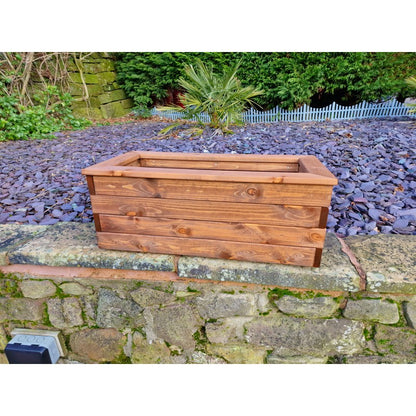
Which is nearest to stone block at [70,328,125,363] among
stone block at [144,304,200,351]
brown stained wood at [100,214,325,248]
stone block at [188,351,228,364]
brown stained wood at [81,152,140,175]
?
stone block at [144,304,200,351]

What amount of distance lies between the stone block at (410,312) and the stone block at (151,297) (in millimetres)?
1014

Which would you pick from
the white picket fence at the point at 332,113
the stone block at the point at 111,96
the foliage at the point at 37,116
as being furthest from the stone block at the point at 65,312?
the stone block at the point at 111,96

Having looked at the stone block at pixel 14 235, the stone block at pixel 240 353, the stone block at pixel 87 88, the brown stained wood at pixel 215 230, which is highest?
the stone block at pixel 87 88

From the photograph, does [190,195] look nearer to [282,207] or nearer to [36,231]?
[282,207]

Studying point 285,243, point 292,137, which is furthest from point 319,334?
point 292,137

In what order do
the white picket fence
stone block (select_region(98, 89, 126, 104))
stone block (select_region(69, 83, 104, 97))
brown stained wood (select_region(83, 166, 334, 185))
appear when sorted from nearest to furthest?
brown stained wood (select_region(83, 166, 334, 185)), the white picket fence, stone block (select_region(69, 83, 104, 97)), stone block (select_region(98, 89, 126, 104))

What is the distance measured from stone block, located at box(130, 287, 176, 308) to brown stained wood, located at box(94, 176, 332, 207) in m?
0.48

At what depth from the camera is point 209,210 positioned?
1.12 m

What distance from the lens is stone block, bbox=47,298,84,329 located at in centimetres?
142

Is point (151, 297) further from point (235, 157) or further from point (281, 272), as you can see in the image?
point (235, 157)

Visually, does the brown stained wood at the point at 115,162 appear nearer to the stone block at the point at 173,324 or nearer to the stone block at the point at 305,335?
the stone block at the point at 173,324

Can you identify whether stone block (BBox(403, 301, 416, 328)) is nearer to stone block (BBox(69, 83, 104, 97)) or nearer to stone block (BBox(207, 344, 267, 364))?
stone block (BBox(207, 344, 267, 364))

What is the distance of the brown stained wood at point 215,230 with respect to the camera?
1.09 m

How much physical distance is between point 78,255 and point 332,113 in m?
4.59
